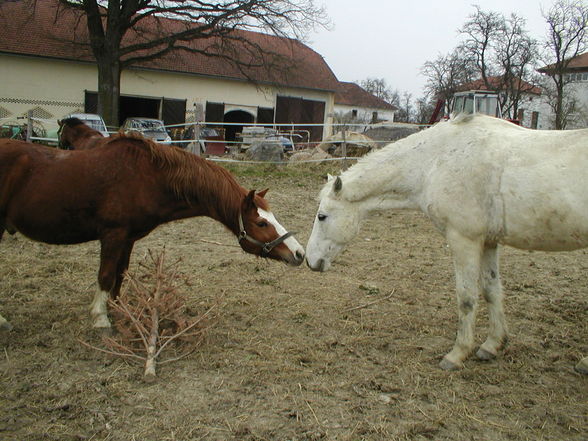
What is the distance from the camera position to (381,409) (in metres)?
2.79

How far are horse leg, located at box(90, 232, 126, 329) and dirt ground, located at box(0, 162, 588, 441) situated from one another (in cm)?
14

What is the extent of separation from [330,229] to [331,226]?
0.08ft

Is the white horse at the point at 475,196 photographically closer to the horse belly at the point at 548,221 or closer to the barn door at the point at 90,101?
the horse belly at the point at 548,221

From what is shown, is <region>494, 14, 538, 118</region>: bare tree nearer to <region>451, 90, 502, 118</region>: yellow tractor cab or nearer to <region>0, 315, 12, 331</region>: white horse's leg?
<region>451, 90, 502, 118</region>: yellow tractor cab

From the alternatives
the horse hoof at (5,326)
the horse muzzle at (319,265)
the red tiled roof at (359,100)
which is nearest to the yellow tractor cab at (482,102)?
the horse muzzle at (319,265)

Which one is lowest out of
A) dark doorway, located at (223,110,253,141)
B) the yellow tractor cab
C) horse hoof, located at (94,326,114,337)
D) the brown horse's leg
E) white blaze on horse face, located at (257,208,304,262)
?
horse hoof, located at (94,326,114,337)

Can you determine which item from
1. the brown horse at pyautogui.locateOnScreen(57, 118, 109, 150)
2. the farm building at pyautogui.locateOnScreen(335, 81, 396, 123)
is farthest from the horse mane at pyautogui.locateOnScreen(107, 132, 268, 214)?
the farm building at pyautogui.locateOnScreen(335, 81, 396, 123)

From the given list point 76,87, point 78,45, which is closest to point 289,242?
point 78,45

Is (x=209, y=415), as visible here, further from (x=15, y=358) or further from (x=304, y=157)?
(x=304, y=157)

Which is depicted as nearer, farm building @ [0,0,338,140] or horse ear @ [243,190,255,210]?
horse ear @ [243,190,255,210]

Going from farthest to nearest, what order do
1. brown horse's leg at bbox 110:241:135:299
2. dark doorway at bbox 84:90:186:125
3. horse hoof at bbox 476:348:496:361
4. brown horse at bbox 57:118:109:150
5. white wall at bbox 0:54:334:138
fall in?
dark doorway at bbox 84:90:186:125 → white wall at bbox 0:54:334:138 → brown horse at bbox 57:118:109:150 → brown horse's leg at bbox 110:241:135:299 → horse hoof at bbox 476:348:496:361

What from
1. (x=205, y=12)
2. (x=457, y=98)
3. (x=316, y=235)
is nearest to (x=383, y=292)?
(x=316, y=235)

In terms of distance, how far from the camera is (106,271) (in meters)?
3.71

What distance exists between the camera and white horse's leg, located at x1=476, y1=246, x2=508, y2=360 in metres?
3.52
